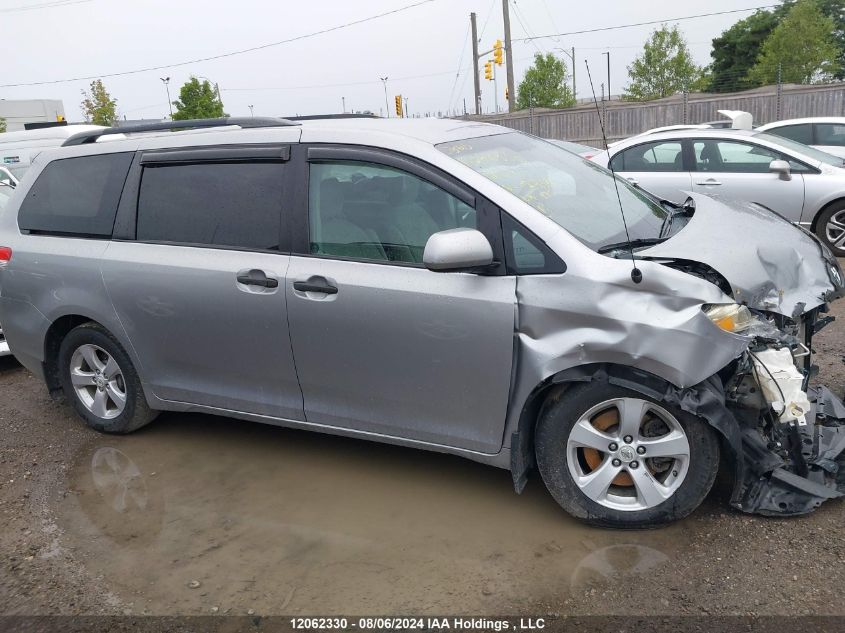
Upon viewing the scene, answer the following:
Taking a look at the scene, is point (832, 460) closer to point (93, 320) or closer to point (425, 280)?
point (425, 280)

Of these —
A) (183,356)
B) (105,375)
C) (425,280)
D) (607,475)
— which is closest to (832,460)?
(607,475)

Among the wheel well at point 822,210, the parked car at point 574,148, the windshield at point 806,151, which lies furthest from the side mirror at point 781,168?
the parked car at point 574,148

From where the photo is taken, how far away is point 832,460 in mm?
3609

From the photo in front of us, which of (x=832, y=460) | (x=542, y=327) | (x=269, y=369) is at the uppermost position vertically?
(x=542, y=327)

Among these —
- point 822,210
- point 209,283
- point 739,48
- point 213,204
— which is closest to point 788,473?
point 209,283

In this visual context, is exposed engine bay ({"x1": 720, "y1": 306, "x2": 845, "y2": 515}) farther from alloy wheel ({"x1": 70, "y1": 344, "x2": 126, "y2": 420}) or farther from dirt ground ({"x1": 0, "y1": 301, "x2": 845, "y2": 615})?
alloy wheel ({"x1": 70, "y1": 344, "x2": 126, "y2": 420})

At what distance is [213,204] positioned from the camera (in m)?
4.36

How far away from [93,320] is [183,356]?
83 centimetres

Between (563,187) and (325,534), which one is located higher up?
(563,187)

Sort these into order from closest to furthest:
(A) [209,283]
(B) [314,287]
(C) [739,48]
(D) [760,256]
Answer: (D) [760,256] < (B) [314,287] < (A) [209,283] < (C) [739,48]

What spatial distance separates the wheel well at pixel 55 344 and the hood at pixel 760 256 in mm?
3616

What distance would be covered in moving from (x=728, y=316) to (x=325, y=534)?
6.87ft

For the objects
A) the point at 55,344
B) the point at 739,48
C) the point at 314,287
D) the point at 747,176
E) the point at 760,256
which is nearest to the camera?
the point at 760,256

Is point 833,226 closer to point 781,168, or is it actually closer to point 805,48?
point 781,168
